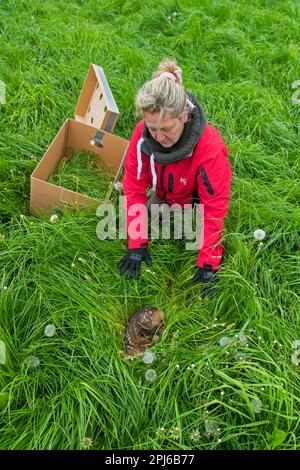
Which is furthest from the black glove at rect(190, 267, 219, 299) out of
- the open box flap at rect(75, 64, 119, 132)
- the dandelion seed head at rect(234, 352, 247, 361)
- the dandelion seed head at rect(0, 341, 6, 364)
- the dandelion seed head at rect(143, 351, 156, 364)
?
the open box flap at rect(75, 64, 119, 132)

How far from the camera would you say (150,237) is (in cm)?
271

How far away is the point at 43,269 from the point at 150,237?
2.32 feet

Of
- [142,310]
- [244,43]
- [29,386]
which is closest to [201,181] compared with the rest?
[142,310]

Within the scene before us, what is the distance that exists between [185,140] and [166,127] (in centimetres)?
19

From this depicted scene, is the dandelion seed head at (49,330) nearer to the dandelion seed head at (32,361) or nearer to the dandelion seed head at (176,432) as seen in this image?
the dandelion seed head at (32,361)

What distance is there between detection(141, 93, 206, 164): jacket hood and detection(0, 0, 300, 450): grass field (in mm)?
655

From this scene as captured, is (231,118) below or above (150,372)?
above

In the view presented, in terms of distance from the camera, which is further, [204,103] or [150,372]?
[204,103]

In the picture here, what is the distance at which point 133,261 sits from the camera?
→ 2520 mm

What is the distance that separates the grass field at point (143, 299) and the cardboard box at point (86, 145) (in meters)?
0.13

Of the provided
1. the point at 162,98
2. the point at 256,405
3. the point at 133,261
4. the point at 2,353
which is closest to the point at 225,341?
the point at 256,405
